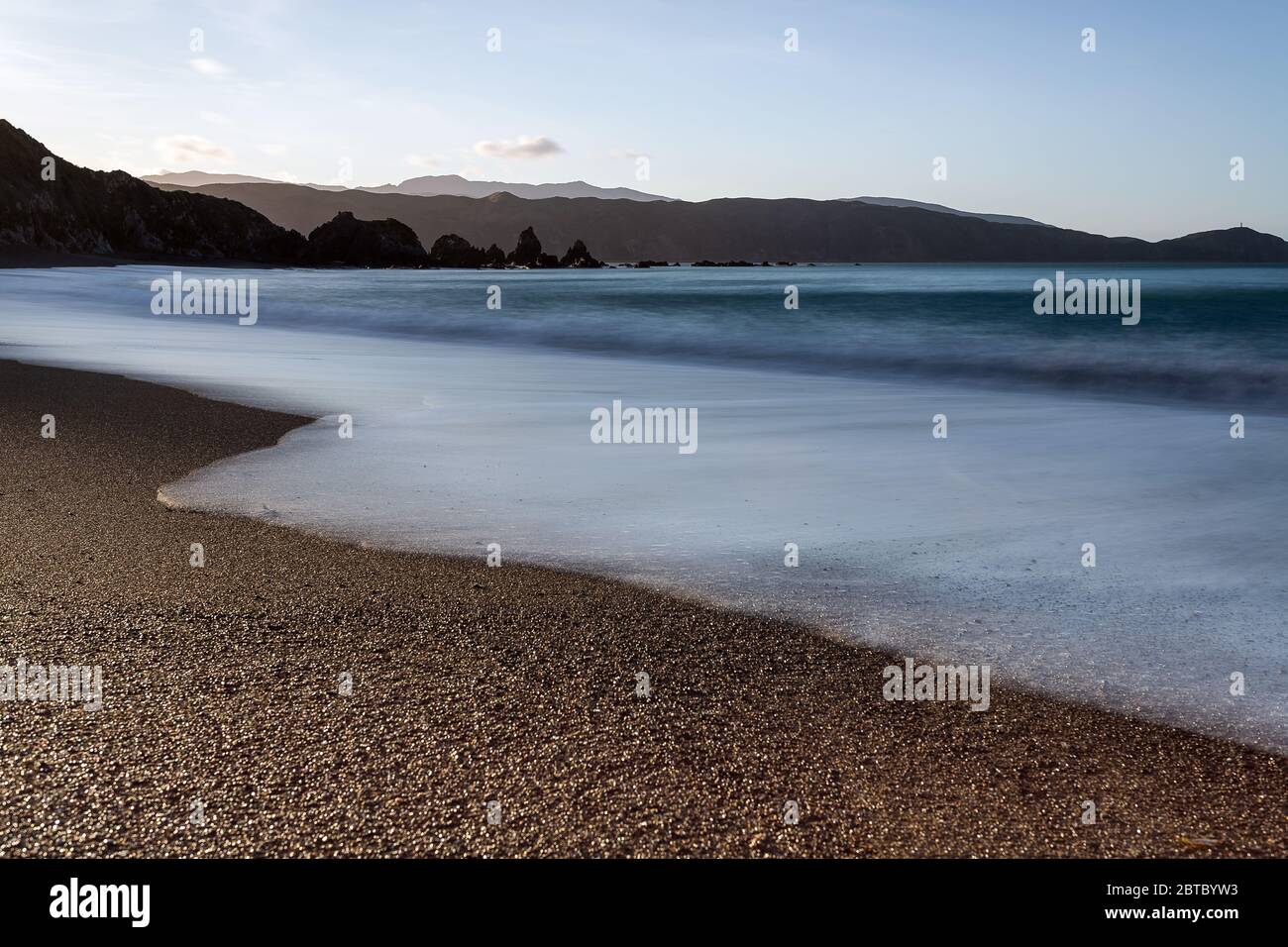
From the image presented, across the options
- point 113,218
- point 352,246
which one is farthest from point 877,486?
point 352,246

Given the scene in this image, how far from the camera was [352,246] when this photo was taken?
104688 millimetres

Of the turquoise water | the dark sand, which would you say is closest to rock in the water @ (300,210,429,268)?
the turquoise water

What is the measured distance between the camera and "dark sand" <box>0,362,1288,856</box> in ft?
7.75

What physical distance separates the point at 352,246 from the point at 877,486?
10545 centimetres

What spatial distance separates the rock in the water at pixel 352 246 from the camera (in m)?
104

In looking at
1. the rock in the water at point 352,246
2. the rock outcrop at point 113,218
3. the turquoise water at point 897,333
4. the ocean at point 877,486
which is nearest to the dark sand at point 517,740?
the ocean at point 877,486

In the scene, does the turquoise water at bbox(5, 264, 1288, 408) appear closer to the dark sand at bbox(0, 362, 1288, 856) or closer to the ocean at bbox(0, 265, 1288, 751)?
the ocean at bbox(0, 265, 1288, 751)

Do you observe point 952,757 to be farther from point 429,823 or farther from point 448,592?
A: point 448,592

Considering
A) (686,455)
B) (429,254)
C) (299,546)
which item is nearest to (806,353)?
(686,455)

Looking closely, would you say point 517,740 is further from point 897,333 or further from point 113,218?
point 113,218

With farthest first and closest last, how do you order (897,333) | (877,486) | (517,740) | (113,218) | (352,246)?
(352,246)
(113,218)
(897,333)
(877,486)
(517,740)

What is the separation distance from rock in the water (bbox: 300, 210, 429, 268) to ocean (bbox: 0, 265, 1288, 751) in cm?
9061

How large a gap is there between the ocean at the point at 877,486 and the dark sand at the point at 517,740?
368 millimetres
